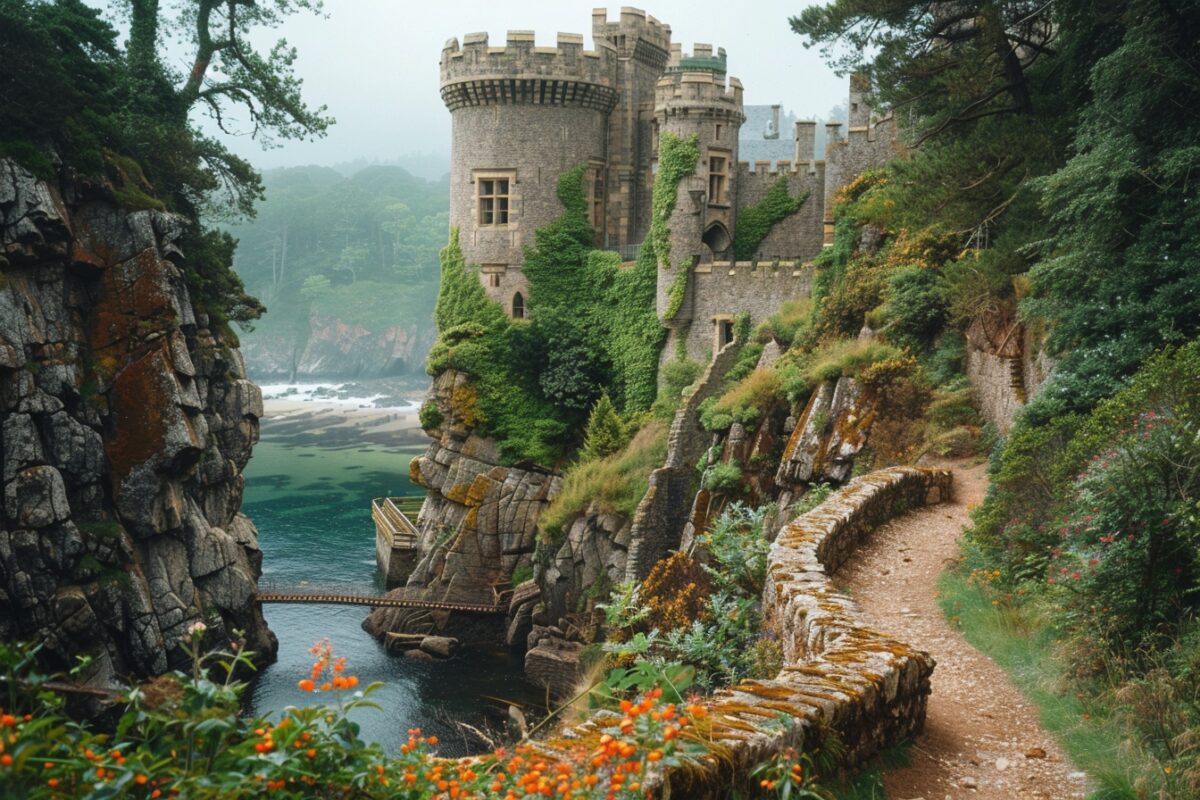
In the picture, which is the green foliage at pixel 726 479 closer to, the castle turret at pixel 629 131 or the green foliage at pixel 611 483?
the green foliage at pixel 611 483

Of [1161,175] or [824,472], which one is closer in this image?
[1161,175]

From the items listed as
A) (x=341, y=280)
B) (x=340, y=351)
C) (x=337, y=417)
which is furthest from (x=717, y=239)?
(x=341, y=280)

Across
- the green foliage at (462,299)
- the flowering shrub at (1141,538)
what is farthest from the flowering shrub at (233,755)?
A: the green foliage at (462,299)

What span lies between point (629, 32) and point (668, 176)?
7.97m

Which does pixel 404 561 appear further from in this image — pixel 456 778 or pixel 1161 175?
pixel 456 778

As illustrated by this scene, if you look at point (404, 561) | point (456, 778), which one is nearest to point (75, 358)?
point (404, 561)

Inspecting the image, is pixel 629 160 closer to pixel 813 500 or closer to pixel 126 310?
pixel 126 310

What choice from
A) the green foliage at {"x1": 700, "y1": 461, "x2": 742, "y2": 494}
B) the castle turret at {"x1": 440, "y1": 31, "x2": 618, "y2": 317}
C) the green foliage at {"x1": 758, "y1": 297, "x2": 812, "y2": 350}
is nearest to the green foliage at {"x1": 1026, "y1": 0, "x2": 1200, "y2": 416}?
the green foliage at {"x1": 700, "y1": 461, "x2": 742, "y2": 494}

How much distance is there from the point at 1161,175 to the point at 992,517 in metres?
4.91

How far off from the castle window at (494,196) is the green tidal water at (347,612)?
13655 mm

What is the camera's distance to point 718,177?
117ft

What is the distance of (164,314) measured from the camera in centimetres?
2888

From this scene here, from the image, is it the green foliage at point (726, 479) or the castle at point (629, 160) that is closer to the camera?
the green foliage at point (726, 479)

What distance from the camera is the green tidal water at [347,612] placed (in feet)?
89.6
